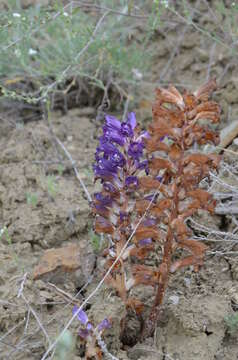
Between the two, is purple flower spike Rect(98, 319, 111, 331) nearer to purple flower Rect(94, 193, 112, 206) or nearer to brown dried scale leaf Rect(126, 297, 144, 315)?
brown dried scale leaf Rect(126, 297, 144, 315)

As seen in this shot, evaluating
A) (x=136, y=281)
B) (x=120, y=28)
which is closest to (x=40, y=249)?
(x=136, y=281)

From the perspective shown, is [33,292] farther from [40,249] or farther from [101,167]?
[101,167]

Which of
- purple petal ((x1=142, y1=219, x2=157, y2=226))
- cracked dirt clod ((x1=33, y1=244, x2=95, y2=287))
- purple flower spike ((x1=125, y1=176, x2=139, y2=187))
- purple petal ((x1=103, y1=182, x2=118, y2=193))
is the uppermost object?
purple flower spike ((x1=125, y1=176, x2=139, y2=187))

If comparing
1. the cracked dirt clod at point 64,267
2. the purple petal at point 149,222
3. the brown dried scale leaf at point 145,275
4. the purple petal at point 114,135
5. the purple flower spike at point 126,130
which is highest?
the purple flower spike at point 126,130

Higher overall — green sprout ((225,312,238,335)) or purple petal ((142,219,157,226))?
purple petal ((142,219,157,226))

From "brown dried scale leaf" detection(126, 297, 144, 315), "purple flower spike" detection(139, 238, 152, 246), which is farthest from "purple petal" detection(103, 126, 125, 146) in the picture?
"brown dried scale leaf" detection(126, 297, 144, 315)

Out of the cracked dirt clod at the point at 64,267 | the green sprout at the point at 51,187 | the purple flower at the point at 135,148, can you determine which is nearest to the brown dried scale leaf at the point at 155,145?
the purple flower at the point at 135,148

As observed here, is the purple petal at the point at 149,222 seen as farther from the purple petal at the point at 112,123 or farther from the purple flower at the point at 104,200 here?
the purple petal at the point at 112,123
